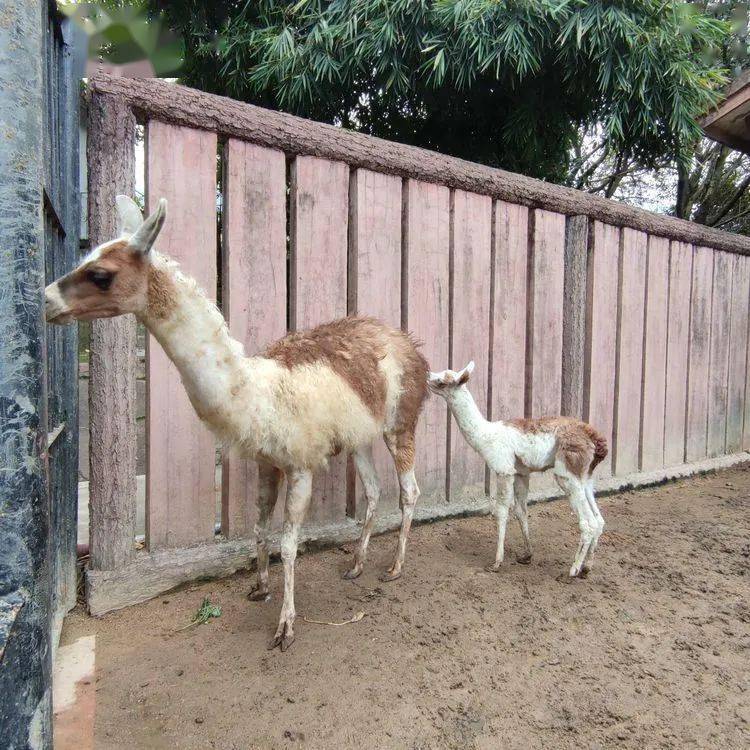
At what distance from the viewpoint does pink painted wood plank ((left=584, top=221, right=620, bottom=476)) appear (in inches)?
173

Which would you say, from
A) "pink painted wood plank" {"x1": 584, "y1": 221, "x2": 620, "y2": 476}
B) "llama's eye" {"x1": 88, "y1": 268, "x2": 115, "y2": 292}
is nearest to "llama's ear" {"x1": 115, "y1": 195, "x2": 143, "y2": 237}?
"llama's eye" {"x1": 88, "y1": 268, "x2": 115, "y2": 292}

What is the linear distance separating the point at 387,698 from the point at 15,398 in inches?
63.0

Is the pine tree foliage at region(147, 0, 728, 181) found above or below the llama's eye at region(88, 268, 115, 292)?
above

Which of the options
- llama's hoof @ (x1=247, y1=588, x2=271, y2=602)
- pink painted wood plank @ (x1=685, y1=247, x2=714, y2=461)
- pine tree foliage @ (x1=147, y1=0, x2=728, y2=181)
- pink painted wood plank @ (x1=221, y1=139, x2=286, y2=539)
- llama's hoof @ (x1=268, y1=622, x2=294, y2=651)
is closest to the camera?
llama's hoof @ (x1=268, y1=622, x2=294, y2=651)

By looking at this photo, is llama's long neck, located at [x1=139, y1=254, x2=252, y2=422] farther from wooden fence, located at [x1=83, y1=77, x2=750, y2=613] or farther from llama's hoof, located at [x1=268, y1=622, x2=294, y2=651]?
llama's hoof, located at [x1=268, y1=622, x2=294, y2=651]

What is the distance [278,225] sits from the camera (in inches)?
115

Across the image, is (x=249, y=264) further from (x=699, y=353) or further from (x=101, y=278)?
(x=699, y=353)

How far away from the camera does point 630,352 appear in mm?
4703

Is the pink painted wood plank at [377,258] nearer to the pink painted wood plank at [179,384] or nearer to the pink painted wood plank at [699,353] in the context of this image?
the pink painted wood plank at [179,384]

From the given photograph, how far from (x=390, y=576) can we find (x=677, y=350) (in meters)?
3.90

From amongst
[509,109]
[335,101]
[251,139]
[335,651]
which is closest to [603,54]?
[509,109]

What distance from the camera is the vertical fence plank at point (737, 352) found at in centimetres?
569

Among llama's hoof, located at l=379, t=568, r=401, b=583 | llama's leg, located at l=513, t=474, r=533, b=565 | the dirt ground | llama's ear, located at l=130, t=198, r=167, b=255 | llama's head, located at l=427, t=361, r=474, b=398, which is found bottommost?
the dirt ground

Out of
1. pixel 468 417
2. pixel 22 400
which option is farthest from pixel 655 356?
pixel 22 400
